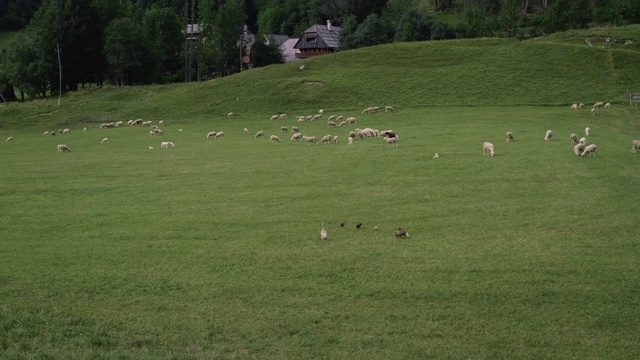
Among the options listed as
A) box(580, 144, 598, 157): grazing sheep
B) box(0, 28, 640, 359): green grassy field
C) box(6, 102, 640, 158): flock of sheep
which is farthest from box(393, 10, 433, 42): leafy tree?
A: box(580, 144, 598, 157): grazing sheep

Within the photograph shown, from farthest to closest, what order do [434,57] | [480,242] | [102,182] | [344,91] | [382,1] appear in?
[382,1] < [434,57] < [344,91] < [102,182] < [480,242]

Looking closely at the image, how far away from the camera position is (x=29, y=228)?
1970 centimetres

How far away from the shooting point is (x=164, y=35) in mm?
105750

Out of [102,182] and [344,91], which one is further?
[344,91]

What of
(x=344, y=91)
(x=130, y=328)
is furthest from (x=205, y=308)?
(x=344, y=91)

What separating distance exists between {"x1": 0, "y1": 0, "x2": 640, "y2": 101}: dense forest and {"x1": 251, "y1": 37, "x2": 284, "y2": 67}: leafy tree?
0.56ft

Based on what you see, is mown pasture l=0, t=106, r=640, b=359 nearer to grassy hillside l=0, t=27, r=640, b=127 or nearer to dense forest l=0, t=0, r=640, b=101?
grassy hillside l=0, t=27, r=640, b=127

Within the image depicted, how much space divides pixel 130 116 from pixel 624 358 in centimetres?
5980

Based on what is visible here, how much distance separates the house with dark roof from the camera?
12275cm

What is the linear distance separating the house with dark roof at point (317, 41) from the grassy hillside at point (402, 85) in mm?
46215

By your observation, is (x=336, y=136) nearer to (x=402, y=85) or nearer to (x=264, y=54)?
(x=402, y=85)

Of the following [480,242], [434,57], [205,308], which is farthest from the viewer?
[434,57]

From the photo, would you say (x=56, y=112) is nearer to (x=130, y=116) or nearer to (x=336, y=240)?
(x=130, y=116)

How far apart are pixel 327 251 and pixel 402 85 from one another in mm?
50371
